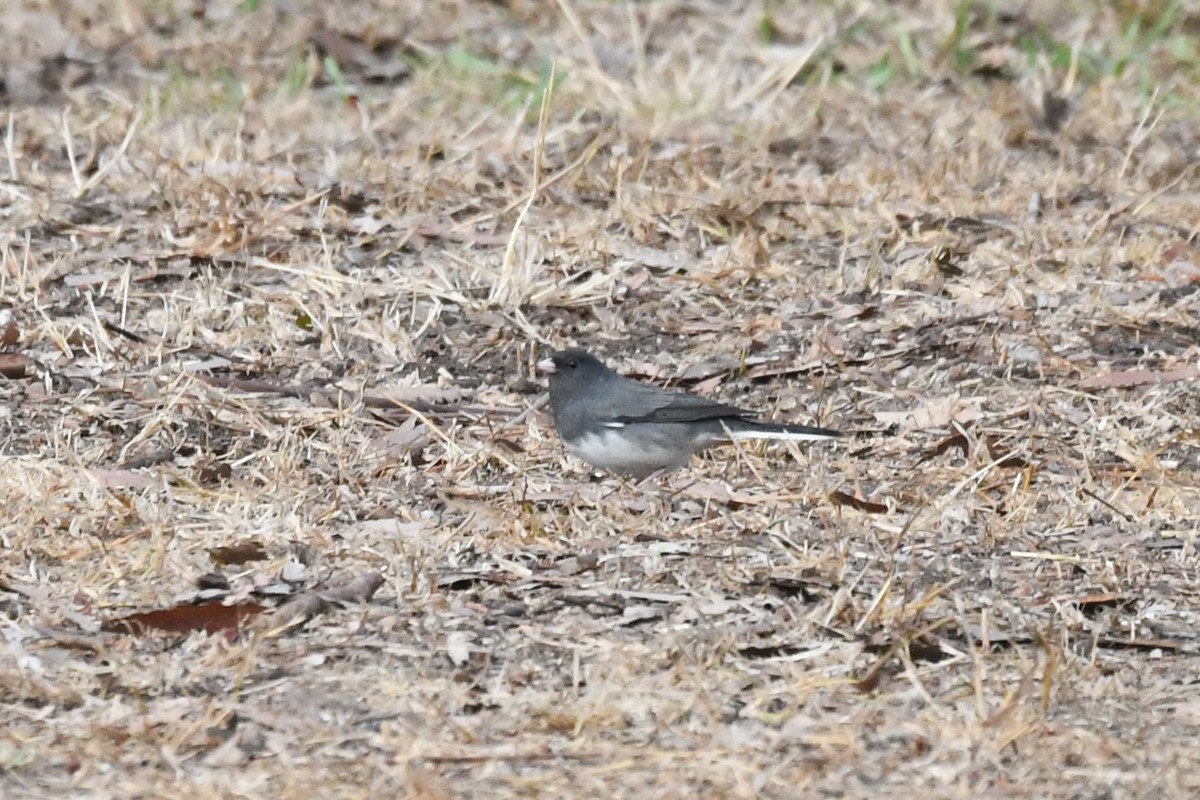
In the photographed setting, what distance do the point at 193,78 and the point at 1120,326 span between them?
378 cm

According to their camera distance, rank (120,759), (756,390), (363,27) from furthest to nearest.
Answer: (363,27), (756,390), (120,759)

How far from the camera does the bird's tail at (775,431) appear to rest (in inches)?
176

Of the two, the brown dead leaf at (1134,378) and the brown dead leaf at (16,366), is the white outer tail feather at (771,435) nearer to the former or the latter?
the brown dead leaf at (1134,378)

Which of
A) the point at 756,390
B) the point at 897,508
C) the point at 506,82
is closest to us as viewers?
the point at 897,508

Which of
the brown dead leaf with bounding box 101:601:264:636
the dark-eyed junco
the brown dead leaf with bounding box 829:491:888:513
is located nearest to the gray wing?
the dark-eyed junco

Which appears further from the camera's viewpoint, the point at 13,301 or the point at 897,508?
the point at 13,301

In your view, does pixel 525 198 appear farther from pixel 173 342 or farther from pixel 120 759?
pixel 120 759

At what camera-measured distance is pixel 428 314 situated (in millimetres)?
5398

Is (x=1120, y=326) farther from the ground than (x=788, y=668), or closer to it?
closer to it

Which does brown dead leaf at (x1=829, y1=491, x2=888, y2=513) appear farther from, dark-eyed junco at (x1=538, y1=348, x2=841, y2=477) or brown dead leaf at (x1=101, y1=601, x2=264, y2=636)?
brown dead leaf at (x1=101, y1=601, x2=264, y2=636)

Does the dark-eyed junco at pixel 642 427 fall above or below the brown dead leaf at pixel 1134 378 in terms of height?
above

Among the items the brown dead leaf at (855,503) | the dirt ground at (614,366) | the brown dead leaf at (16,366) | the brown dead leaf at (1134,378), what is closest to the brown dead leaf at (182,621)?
the dirt ground at (614,366)

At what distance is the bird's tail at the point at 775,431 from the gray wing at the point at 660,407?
0.05 meters

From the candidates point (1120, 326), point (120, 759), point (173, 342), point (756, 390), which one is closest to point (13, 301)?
point (173, 342)
